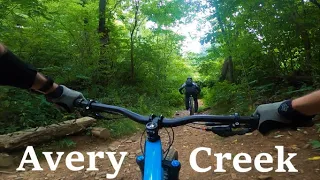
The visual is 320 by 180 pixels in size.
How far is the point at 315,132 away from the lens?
5.19 metres

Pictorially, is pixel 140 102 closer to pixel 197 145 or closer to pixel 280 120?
pixel 197 145

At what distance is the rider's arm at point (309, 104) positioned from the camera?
132 centimetres

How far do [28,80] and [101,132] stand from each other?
18.0 ft

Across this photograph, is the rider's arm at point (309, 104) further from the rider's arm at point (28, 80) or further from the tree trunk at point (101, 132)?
the tree trunk at point (101, 132)

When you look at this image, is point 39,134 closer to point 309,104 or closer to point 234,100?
point 309,104

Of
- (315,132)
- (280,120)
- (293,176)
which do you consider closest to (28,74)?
(280,120)

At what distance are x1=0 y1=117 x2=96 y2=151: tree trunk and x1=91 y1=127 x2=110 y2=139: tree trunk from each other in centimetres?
36

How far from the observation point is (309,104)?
1.35 m

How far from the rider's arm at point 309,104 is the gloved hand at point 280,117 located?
0.10 ft

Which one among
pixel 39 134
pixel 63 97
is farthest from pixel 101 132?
pixel 63 97

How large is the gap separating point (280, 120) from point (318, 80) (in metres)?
6.39

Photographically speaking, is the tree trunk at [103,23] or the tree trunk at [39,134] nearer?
the tree trunk at [39,134]

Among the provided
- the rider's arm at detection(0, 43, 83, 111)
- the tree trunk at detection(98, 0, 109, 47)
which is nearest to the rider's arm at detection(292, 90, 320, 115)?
the rider's arm at detection(0, 43, 83, 111)

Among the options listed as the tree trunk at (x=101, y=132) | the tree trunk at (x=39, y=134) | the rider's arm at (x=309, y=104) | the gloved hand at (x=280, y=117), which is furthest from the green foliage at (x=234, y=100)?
the rider's arm at (x=309, y=104)
